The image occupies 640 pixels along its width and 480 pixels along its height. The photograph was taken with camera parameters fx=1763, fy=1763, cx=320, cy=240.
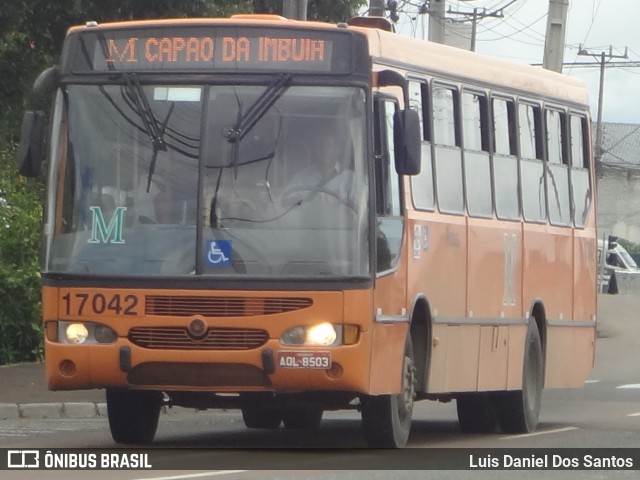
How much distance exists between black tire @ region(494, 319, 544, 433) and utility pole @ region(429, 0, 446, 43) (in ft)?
49.9

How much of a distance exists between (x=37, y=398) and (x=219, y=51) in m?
7.36

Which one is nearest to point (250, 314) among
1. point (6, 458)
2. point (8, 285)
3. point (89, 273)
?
point (89, 273)

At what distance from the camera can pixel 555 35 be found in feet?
103

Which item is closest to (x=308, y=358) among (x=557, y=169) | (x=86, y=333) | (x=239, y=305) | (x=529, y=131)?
(x=239, y=305)

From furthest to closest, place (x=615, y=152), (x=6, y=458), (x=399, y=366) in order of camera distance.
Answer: (x=615, y=152) → (x=399, y=366) → (x=6, y=458)

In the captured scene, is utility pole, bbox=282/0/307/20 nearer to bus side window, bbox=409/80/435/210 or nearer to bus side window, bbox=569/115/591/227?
bus side window, bbox=569/115/591/227

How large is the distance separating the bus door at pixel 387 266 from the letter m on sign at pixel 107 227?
1.77 meters

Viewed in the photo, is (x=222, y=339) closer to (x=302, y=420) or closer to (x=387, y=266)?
(x=387, y=266)

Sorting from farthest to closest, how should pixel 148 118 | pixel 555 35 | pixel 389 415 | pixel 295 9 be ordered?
Answer: pixel 555 35 → pixel 295 9 → pixel 389 415 → pixel 148 118

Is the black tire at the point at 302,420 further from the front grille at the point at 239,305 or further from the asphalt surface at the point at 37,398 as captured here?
the front grille at the point at 239,305

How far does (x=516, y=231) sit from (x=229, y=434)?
3.22 meters

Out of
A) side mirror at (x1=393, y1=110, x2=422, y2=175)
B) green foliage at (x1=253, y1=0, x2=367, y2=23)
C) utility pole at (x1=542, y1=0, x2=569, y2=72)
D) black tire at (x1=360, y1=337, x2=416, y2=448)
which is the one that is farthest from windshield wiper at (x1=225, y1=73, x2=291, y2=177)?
utility pole at (x1=542, y1=0, x2=569, y2=72)
